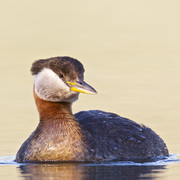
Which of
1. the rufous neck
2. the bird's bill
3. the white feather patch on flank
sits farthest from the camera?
the rufous neck

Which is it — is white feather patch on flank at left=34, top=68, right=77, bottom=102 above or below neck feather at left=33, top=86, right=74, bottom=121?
above

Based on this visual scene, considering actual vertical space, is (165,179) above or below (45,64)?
below

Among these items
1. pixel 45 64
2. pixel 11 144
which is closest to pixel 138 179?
pixel 45 64

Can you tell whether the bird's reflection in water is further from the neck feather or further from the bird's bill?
the bird's bill

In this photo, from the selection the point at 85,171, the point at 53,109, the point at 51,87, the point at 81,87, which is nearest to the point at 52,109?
the point at 53,109

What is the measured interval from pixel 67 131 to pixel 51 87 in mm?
941

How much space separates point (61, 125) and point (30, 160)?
99cm

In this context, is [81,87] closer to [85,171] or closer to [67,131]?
[67,131]

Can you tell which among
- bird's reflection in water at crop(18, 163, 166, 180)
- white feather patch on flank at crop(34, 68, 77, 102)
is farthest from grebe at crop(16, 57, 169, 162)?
bird's reflection in water at crop(18, 163, 166, 180)

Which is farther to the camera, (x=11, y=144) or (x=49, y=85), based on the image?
(x=11, y=144)

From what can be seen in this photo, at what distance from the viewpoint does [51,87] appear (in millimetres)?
17500

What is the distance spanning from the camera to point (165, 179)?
47.5 feet

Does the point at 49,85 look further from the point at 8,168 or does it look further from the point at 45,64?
the point at 8,168

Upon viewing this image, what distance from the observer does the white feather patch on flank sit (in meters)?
17.3
